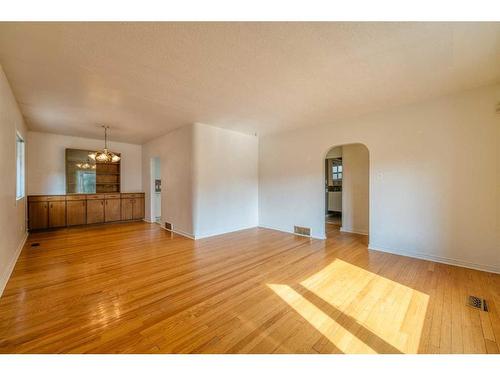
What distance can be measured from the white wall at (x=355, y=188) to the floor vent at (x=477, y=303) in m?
3.03

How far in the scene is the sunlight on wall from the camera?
1.59 metres

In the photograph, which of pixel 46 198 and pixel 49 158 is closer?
pixel 46 198

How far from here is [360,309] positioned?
2.02 m

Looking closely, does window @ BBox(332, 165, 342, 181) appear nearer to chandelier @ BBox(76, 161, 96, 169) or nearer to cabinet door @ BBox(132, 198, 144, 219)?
cabinet door @ BBox(132, 198, 144, 219)

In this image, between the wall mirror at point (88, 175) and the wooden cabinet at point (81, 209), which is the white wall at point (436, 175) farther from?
the wall mirror at point (88, 175)

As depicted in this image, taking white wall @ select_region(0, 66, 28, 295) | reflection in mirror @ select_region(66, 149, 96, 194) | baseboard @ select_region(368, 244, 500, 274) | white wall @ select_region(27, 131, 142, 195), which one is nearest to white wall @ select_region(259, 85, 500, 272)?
baseboard @ select_region(368, 244, 500, 274)

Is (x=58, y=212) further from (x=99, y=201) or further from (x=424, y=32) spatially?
(x=424, y=32)

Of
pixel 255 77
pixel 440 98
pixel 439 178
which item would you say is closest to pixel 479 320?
pixel 439 178

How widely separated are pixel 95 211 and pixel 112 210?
0.42m

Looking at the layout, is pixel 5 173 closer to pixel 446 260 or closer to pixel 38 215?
pixel 38 215

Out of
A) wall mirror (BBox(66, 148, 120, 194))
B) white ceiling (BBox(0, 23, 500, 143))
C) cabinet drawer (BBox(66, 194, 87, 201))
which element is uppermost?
white ceiling (BBox(0, 23, 500, 143))

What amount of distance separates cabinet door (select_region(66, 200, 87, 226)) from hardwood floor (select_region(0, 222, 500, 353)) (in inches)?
95.1

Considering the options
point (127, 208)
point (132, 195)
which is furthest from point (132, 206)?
point (132, 195)
